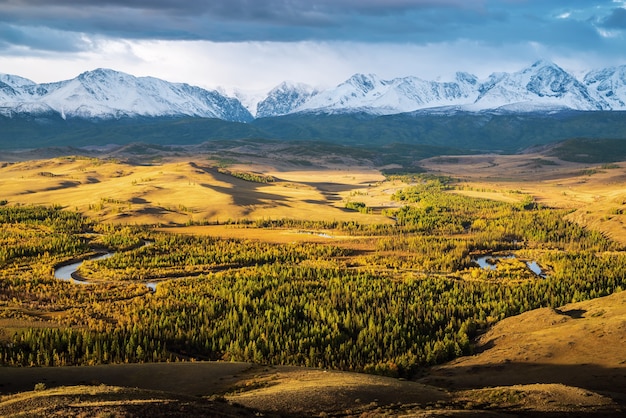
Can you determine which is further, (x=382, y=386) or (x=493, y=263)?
(x=493, y=263)

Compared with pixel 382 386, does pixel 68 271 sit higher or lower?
lower

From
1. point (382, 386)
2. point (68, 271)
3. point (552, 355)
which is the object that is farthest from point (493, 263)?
point (382, 386)

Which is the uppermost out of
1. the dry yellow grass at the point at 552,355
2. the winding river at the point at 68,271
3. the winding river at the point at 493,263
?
the dry yellow grass at the point at 552,355

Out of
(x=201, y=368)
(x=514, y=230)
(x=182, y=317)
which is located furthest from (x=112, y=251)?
(x=514, y=230)

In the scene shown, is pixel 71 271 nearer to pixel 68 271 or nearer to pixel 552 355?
pixel 68 271

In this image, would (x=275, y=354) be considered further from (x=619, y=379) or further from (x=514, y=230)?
(x=514, y=230)

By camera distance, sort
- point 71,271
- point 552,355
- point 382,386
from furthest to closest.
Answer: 1. point 71,271
2. point 552,355
3. point 382,386

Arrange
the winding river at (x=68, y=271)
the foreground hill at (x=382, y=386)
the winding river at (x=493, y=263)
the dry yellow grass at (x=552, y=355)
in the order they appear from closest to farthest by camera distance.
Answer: the foreground hill at (x=382, y=386), the dry yellow grass at (x=552, y=355), the winding river at (x=68, y=271), the winding river at (x=493, y=263)

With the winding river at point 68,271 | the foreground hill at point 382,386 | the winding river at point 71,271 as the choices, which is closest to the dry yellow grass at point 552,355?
the foreground hill at point 382,386

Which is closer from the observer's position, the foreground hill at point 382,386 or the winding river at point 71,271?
the foreground hill at point 382,386

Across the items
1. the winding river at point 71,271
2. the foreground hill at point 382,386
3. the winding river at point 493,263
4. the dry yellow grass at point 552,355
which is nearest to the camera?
the foreground hill at point 382,386

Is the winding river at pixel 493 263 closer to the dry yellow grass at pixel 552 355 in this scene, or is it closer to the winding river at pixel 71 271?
the dry yellow grass at pixel 552 355
